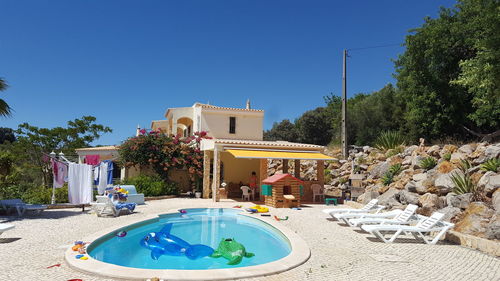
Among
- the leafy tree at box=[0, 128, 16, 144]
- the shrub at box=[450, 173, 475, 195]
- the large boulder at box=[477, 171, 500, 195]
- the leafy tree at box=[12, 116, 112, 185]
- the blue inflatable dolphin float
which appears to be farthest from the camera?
the leafy tree at box=[0, 128, 16, 144]

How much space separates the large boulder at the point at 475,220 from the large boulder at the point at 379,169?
10133 mm

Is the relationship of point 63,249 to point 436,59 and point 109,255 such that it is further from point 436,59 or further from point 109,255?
point 436,59

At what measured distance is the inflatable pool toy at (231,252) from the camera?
396 inches

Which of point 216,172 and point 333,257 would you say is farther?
point 216,172

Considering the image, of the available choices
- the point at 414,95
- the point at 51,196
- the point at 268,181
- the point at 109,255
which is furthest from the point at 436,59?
the point at 51,196

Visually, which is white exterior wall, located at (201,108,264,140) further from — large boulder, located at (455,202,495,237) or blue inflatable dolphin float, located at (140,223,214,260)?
large boulder, located at (455,202,495,237)

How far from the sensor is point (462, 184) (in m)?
15.9

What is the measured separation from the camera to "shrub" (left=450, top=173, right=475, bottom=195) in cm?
1571

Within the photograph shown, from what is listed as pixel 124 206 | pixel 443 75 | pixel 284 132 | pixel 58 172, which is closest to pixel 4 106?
pixel 58 172

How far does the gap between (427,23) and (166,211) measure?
83.2 feet

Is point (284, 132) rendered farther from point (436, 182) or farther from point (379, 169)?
point (436, 182)

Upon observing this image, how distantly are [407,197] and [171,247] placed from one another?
12732 mm

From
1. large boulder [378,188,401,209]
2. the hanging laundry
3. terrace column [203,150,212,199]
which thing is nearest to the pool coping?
the hanging laundry

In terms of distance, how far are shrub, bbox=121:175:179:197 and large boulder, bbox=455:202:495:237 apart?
2004 centimetres
